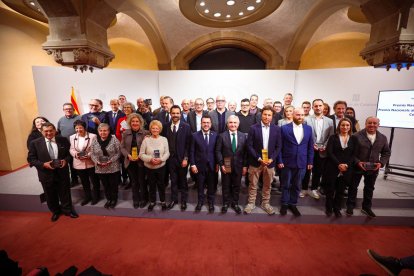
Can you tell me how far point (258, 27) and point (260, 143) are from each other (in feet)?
16.7

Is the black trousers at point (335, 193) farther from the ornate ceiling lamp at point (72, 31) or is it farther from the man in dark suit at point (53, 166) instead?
the ornate ceiling lamp at point (72, 31)

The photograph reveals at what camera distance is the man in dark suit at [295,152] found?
291 centimetres

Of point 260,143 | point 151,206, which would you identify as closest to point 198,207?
point 151,206

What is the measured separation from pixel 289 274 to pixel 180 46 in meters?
7.23

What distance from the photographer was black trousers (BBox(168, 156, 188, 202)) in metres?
3.14

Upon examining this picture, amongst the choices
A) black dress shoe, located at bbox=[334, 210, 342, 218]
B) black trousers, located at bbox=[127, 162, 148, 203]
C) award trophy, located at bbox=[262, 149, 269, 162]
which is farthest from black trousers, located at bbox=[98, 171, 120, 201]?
black dress shoe, located at bbox=[334, 210, 342, 218]

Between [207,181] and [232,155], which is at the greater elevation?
[232,155]

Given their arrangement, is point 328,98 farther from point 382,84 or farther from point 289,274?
point 289,274

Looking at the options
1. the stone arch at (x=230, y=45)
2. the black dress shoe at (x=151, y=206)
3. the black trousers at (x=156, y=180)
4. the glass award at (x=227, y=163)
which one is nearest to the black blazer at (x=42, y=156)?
the black trousers at (x=156, y=180)

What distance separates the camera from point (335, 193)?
3.22 metres

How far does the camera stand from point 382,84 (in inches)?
189

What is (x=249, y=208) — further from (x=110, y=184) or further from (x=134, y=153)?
(x=110, y=184)

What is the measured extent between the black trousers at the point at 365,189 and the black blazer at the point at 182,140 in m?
2.64

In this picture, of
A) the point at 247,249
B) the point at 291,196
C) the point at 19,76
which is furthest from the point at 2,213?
the point at 291,196
